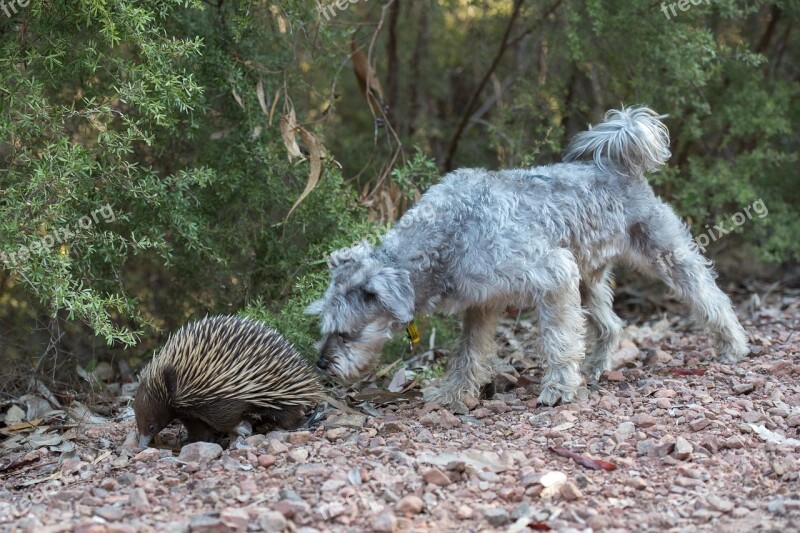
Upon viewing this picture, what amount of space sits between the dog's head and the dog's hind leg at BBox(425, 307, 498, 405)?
1.02 metres

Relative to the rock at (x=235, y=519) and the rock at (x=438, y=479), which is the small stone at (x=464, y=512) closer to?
the rock at (x=438, y=479)

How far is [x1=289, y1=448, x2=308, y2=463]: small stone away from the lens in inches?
225

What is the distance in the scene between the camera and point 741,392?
705 cm

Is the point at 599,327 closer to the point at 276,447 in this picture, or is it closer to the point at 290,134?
the point at 290,134

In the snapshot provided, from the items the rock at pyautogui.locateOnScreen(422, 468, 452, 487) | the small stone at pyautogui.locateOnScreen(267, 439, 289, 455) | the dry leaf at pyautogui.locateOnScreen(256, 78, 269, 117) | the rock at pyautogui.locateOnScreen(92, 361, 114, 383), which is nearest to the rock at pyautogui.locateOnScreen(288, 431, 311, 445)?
the small stone at pyautogui.locateOnScreen(267, 439, 289, 455)

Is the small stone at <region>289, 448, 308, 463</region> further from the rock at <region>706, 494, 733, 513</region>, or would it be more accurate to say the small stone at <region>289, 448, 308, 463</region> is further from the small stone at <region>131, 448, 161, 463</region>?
the rock at <region>706, 494, 733, 513</region>

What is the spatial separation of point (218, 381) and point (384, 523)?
93.0 inches

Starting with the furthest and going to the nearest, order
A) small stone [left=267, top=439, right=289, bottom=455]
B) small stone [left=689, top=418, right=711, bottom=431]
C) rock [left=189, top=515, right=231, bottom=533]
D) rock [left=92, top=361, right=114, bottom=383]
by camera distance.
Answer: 1. rock [left=92, top=361, right=114, bottom=383]
2. small stone [left=689, top=418, right=711, bottom=431]
3. small stone [left=267, top=439, right=289, bottom=455]
4. rock [left=189, top=515, right=231, bottom=533]

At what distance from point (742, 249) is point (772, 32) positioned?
3165mm

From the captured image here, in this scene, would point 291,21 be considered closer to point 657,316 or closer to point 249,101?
point 249,101

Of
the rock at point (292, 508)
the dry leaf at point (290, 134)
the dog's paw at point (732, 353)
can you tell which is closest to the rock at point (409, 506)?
the rock at point (292, 508)

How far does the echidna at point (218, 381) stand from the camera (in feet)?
21.7

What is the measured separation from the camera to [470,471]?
5.35 meters

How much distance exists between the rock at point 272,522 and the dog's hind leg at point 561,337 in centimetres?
289
